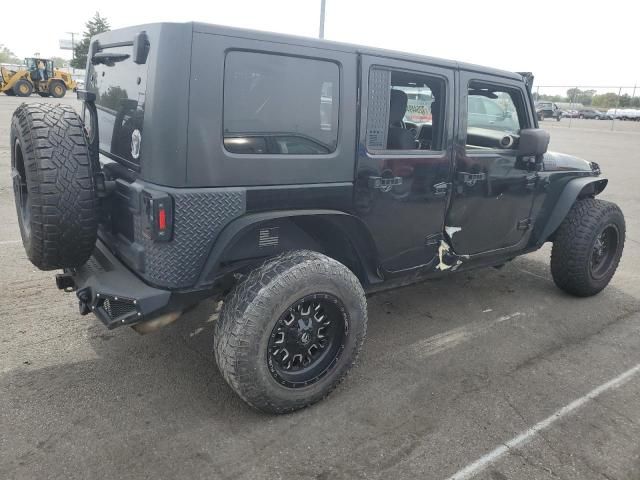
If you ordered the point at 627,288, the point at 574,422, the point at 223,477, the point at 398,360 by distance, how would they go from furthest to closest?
the point at 627,288
the point at 398,360
the point at 574,422
the point at 223,477

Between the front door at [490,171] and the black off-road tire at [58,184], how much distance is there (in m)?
2.24

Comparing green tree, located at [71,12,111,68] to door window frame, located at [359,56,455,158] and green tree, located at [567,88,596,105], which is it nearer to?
green tree, located at [567,88,596,105]

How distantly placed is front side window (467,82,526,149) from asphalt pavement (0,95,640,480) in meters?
1.38

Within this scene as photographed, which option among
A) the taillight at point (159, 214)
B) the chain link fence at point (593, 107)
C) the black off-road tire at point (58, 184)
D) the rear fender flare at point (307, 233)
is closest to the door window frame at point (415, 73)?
the rear fender flare at point (307, 233)

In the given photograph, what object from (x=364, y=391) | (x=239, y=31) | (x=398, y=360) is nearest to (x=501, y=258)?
(x=398, y=360)

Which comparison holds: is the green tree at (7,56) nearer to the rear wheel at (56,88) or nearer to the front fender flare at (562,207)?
the rear wheel at (56,88)

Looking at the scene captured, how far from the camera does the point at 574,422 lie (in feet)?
9.27

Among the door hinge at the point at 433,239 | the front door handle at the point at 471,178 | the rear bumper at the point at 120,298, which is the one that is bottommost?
the rear bumper at the point at 120,298

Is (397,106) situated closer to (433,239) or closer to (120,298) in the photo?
(433,239)

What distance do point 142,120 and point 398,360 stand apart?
7.01ft

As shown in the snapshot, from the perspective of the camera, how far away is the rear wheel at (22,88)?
97.0 feet

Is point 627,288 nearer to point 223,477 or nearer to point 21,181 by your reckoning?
point 223,477

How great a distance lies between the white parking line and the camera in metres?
2.43

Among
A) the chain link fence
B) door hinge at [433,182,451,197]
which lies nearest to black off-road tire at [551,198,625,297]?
door hinge at [433,182,451,197]
